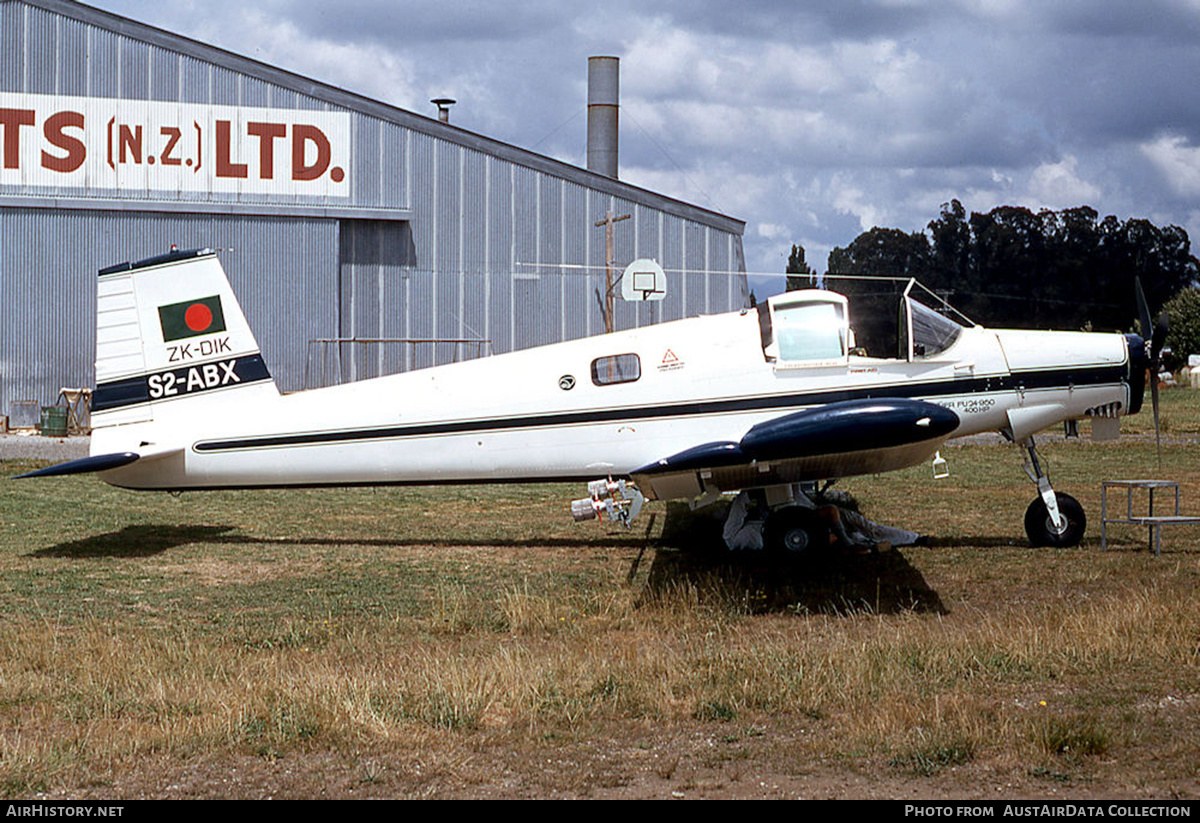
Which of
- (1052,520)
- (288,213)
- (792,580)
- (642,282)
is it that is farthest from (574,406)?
(288,213)

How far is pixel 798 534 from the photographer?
1138cm

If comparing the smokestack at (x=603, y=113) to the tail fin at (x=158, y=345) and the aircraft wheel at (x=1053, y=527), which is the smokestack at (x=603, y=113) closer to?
the tail fin at (x=158, y=345)

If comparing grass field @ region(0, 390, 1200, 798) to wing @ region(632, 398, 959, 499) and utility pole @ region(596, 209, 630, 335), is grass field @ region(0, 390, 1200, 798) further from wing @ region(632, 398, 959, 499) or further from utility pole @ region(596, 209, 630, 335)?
utility pole @ region(596, 209, 630, 335)

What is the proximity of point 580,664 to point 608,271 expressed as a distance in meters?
20.6

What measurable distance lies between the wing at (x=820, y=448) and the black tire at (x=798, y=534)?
48.2 inches

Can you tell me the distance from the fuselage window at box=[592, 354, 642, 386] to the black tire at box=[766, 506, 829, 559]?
2.13 meters

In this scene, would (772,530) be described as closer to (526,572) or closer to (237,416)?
(526,572)

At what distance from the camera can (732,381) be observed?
35.7ft

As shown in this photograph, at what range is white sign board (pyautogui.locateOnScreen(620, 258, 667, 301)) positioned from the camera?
27.7 m

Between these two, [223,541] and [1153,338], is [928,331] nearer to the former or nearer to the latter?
[1153,338]

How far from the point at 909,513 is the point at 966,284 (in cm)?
5941

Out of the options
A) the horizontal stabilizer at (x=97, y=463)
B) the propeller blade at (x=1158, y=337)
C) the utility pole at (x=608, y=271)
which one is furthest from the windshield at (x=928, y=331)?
the utility pole at (x=608, y=271)

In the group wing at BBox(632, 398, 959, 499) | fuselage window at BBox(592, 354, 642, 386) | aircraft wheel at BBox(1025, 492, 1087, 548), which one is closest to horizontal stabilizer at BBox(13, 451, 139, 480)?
fuselage window at BBox(592, 354, 642, 386)
